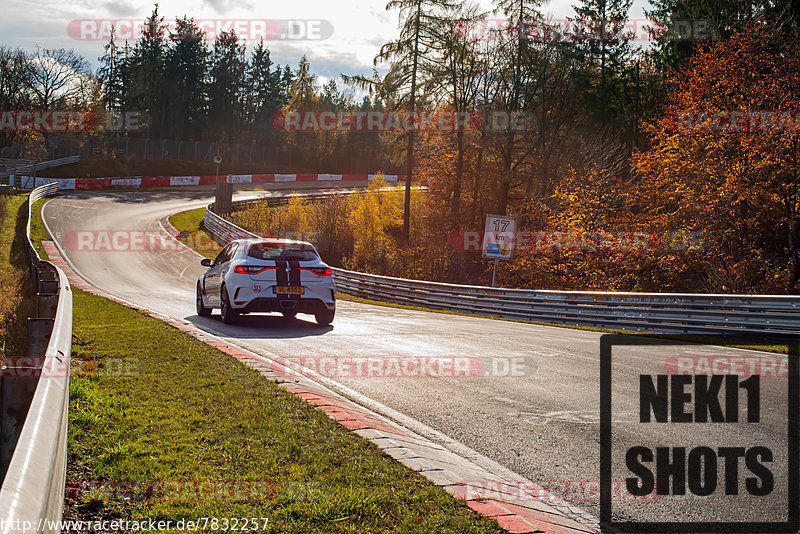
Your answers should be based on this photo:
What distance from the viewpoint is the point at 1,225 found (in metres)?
36.3

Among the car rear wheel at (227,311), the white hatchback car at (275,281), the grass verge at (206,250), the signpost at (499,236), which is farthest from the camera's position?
the signpost at (499,236)

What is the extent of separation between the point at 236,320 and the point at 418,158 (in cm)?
3592

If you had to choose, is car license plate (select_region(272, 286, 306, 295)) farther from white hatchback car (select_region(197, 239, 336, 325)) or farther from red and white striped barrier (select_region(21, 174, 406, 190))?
red and white striped barrier (select_region(21, 174, 406, 190))

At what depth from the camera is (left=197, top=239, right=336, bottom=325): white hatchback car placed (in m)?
13.0

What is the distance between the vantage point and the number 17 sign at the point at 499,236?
23375mm

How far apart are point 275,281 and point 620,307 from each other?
8755mm

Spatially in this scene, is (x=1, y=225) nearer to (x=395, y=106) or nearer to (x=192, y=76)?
(x=395, y=106)

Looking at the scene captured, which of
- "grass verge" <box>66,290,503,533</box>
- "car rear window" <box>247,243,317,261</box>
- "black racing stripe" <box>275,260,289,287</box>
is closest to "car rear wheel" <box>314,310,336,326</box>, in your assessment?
"black racing stripe" <box>275,260,289,287</box>

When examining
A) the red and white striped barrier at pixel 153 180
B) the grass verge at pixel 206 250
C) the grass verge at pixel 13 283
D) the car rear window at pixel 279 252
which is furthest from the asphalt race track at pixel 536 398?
the red and white striped barrier at pixel 153 180

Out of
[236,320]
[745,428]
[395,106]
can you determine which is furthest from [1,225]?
[745,428]

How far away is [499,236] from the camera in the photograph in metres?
23.5

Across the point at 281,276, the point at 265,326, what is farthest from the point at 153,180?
the point at 281,276

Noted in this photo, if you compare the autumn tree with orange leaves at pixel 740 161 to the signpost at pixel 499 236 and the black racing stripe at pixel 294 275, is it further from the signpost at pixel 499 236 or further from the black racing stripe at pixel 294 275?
the black racing stripe at pixel 294 275

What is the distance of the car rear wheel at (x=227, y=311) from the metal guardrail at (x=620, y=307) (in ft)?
30.2
